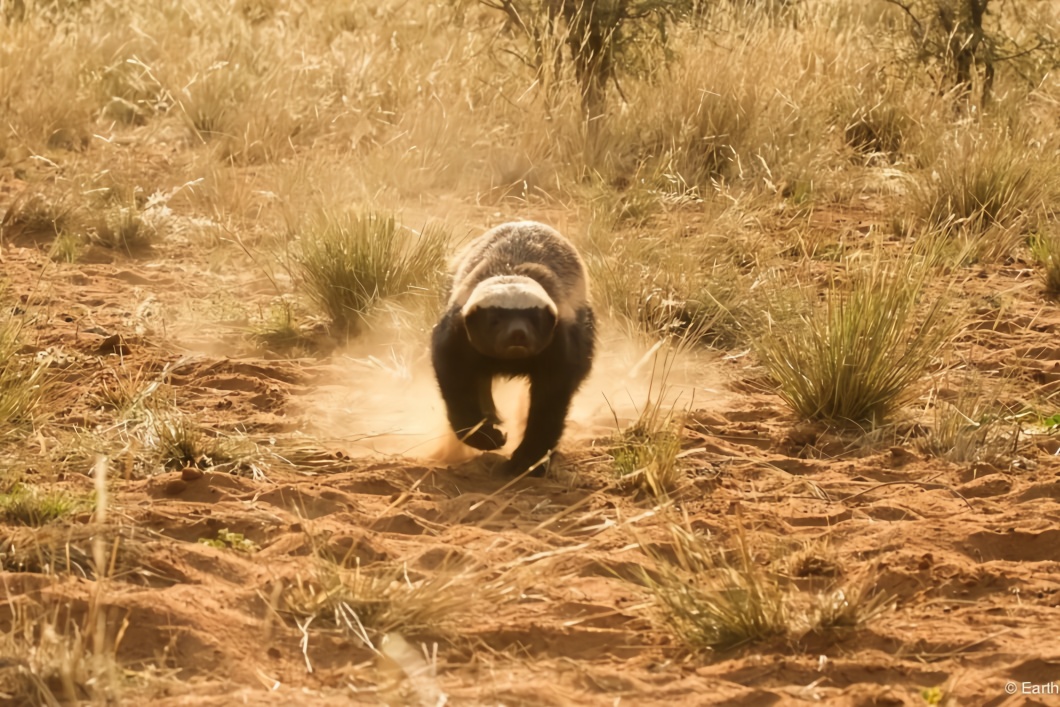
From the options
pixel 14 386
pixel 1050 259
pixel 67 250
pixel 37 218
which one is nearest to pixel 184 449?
pixel 14 386

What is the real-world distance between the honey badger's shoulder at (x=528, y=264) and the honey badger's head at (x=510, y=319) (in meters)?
0.24

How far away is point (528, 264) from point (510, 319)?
675 millimetres

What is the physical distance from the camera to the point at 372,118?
981cm

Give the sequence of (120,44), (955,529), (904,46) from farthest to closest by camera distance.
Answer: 1. (120,44)
2. (904,46)
3. (955,529)

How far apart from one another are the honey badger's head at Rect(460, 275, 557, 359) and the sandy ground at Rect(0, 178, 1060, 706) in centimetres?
50

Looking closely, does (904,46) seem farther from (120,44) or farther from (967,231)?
(120,44)

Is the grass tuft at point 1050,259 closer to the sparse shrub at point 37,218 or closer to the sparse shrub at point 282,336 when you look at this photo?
the sparse shrub at point 282,336

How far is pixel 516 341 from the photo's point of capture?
15.0 feet

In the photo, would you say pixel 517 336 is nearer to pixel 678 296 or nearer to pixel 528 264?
pixel 528 264

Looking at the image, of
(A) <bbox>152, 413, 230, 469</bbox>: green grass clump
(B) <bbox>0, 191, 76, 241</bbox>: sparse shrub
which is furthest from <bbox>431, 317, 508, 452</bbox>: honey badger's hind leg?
(B) <bbox>0, 191, 76, 241</bbox>: sparse shrub

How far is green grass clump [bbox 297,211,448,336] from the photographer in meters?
6.51

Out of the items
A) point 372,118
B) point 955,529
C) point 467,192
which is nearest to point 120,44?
point 372,118

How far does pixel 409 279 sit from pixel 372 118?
347cm

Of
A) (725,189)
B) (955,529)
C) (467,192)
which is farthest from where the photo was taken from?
(467,192)
